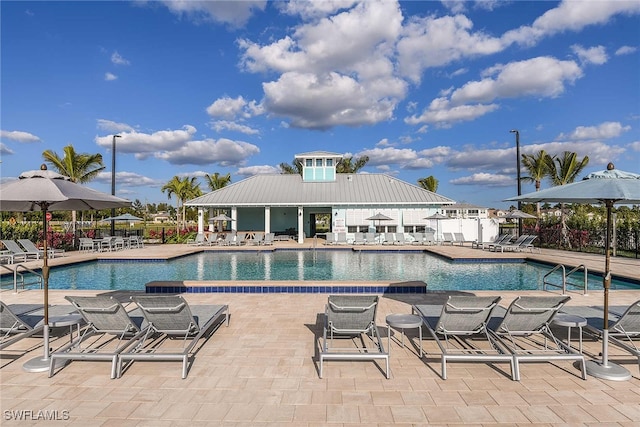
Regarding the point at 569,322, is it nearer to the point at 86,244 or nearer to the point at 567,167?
the point at 86,244

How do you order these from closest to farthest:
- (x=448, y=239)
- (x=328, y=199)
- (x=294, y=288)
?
1. (x=294, y=288)
2. (x=448, y=239)
3. (x=328, y=199)

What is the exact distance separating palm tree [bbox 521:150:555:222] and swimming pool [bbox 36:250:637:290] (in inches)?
459

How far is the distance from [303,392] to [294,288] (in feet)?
15.7

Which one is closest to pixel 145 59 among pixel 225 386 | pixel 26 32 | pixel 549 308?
pixel 26 32

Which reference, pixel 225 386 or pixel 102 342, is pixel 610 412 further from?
pixel 102 342

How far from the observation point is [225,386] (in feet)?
11.5

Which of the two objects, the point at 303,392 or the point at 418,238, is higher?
the point at 418,238

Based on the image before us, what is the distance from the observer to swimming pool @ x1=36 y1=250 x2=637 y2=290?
422 inches

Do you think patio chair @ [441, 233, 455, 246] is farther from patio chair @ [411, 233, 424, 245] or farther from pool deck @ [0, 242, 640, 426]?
pool deck @ [0, 242, 640, 426]

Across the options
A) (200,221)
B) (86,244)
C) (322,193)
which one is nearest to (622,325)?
(322,193)

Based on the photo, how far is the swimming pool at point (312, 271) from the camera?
10711mm

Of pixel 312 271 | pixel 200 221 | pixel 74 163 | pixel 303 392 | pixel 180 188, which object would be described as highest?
pixel 74 163

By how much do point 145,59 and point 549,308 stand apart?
64.9 ft

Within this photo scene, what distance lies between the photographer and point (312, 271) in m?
12.7
